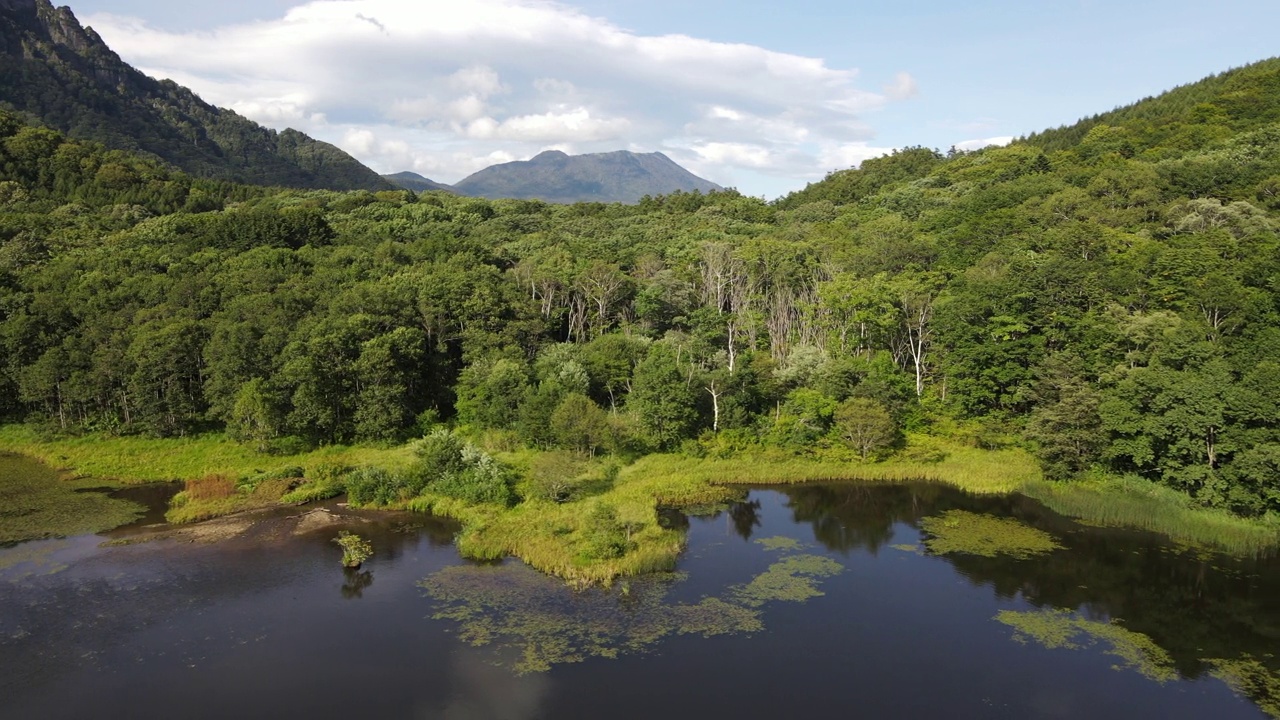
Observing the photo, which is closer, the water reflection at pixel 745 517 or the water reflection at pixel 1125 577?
the water reflection at pixel 1125 577

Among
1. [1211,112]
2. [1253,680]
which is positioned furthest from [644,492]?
[1211,112]

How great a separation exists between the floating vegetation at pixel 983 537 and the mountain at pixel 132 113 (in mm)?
131276

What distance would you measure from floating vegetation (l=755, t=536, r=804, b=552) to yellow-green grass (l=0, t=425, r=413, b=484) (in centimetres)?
2018

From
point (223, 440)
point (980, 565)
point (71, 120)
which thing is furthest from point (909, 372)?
point (71, 120)

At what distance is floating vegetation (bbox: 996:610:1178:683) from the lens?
2264 cm

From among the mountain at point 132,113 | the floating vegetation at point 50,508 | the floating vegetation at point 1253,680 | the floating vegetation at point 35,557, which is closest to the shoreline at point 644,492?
the floating vegetation at point 50,508

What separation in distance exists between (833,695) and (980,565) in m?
12.7

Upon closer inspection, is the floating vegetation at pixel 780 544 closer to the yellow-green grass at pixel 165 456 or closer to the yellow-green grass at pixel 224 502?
the yellow-green grass at pixel 165 456

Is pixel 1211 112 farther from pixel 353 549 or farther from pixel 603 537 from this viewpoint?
pixel 353 549

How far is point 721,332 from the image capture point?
2259 inches

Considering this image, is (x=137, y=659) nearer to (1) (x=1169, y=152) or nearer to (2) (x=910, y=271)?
(2) (x=910, y=271)

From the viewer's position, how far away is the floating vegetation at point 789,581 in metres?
26.9

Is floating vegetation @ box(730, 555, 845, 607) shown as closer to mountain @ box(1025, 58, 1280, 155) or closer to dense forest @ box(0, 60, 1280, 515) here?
dense forest @ box(0, 60, 1280, 515)

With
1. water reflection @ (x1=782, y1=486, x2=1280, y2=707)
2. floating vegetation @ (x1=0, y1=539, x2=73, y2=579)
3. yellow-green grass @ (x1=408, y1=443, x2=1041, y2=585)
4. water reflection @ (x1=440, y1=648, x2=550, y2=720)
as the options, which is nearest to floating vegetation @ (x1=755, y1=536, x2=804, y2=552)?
water reflection @ (x1=782, y1=486, x2=1280, y2=707)
